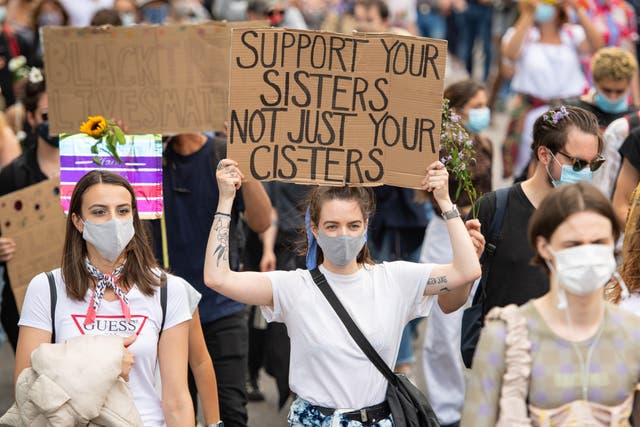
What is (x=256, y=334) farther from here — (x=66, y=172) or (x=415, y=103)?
(x=415, y=103)

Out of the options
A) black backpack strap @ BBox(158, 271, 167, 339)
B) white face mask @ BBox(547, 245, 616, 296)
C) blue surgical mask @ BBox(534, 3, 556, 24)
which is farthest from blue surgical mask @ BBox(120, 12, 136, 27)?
white face mask @ BBox(547, 245, 616, 296)

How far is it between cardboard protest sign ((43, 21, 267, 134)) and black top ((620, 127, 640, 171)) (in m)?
2.23

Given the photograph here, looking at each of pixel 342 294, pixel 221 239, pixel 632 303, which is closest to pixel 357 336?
pixel 342 294

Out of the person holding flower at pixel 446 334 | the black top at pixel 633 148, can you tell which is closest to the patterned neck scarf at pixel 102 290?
the person holding flower at pixel 446 334

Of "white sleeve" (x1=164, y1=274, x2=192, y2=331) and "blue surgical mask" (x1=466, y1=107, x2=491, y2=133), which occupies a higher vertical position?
"blue surgical mask" (x1=466, y1=107, x2=491, y2=133)

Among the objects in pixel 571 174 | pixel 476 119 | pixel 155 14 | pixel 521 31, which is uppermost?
pixel 155 14

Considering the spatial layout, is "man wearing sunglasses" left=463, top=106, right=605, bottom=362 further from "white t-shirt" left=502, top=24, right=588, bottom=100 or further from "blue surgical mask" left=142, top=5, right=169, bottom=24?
"blue surgical mask" left=142, top=5, right=169, bottom=24

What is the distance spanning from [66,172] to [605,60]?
12.3ft

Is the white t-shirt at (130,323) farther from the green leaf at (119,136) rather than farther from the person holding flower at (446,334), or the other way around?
the person holding flower at (446,334)

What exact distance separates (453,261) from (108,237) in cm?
139

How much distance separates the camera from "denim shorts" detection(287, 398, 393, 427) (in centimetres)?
461

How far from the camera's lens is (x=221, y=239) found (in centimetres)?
486

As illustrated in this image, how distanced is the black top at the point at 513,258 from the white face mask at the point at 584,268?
1.48 m

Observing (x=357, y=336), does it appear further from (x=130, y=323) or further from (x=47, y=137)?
(x=47, y=137)
